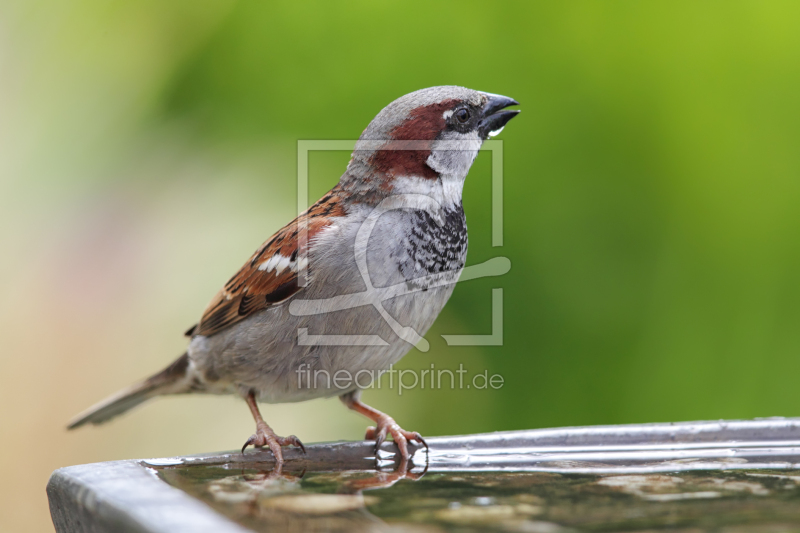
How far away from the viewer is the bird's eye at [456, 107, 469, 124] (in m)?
2.15

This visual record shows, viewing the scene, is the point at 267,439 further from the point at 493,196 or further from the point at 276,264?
the point at 493,196

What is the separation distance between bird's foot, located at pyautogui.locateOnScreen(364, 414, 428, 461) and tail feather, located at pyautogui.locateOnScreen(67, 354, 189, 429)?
714 mm

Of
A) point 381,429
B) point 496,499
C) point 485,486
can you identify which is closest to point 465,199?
point 381,429

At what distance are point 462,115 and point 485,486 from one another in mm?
1117

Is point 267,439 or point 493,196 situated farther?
point 493,196

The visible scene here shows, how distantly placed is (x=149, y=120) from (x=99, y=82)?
29 cm

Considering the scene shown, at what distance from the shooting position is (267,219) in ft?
9.28

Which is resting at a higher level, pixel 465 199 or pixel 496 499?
pixel 465 199

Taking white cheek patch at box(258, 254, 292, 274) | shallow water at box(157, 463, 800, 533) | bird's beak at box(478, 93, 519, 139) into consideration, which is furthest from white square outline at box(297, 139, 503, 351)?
shallow water at box(157, 463, 800, 533)

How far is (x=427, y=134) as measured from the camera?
6.88 ft

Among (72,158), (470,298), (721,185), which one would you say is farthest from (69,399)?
(721,185)

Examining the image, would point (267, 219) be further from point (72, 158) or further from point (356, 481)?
point (356, 481)

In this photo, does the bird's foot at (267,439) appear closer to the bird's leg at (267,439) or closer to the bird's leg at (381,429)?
the bird's leg at (267,439)

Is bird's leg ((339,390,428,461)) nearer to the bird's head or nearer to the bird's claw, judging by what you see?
the bird's claw
